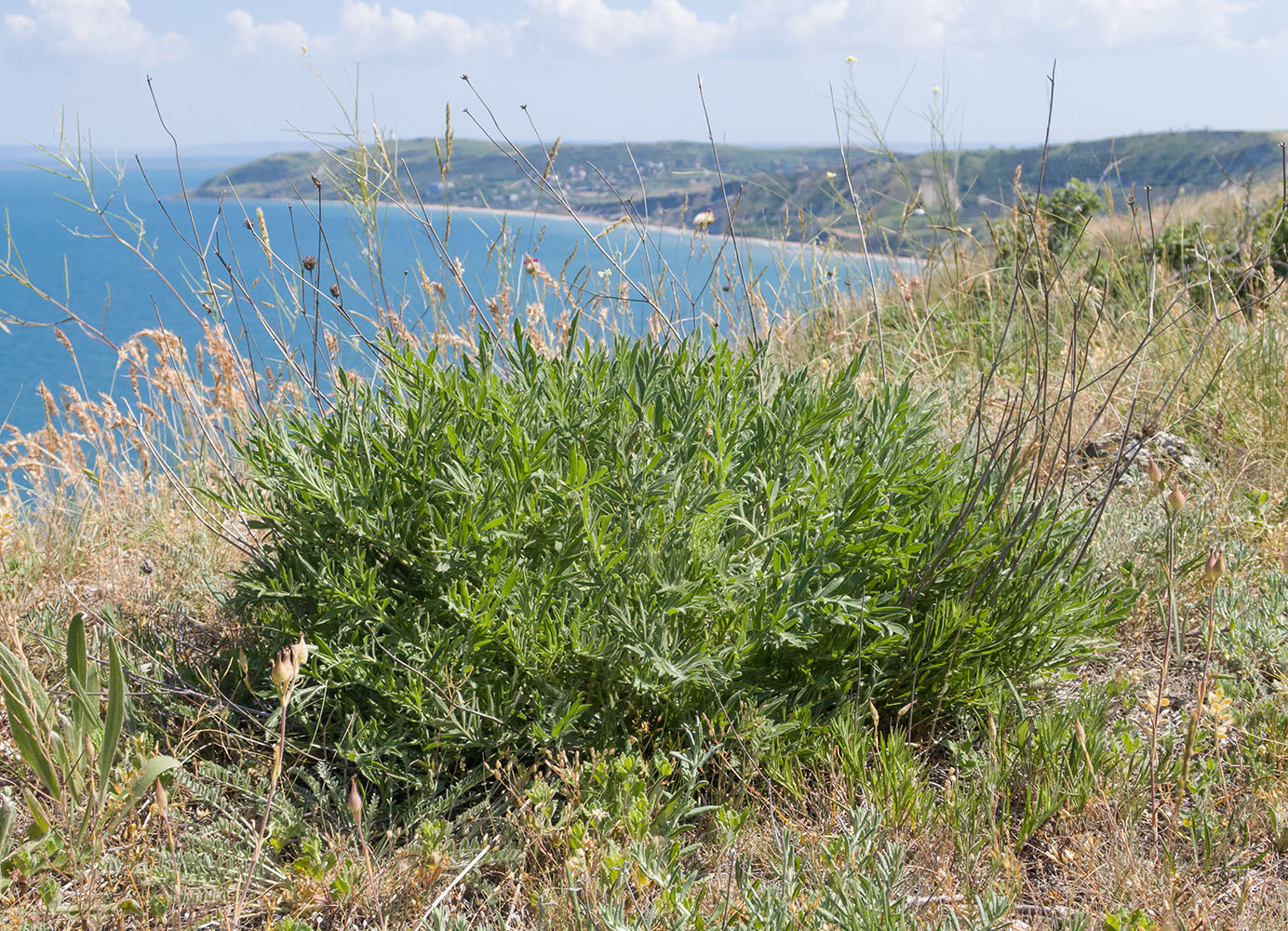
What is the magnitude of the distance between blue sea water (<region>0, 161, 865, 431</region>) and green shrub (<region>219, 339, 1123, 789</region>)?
750 mm

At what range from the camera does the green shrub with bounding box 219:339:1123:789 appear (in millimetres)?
1924

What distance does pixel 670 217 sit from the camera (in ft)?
15.8

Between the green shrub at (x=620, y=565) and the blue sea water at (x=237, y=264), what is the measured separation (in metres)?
0.75

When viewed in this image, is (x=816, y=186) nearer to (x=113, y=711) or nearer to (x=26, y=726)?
(x=113, y=711)

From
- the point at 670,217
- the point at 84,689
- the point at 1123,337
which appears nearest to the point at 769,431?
the point at 84,689

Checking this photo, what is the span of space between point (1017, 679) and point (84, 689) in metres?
2.27

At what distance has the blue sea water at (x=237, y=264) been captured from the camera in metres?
3.02

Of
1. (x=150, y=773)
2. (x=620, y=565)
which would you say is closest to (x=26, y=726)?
(x=150, y=773)

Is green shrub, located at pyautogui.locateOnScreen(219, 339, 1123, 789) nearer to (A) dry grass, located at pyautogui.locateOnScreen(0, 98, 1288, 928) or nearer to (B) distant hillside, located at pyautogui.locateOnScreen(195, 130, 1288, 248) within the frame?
(A) dry grass, located at pyautogui.locateOnScreen(0, 98, 1288, 928)

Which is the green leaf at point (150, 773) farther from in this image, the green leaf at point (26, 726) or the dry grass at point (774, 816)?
the green leaf at point (26, 726)

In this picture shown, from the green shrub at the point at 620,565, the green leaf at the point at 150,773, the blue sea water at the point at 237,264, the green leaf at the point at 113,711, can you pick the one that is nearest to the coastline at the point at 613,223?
the blue sea water at the point at 237,264

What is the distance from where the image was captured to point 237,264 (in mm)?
2650

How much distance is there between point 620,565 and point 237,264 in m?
1.59

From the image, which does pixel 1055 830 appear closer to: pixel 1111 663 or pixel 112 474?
pixel 1111 663
